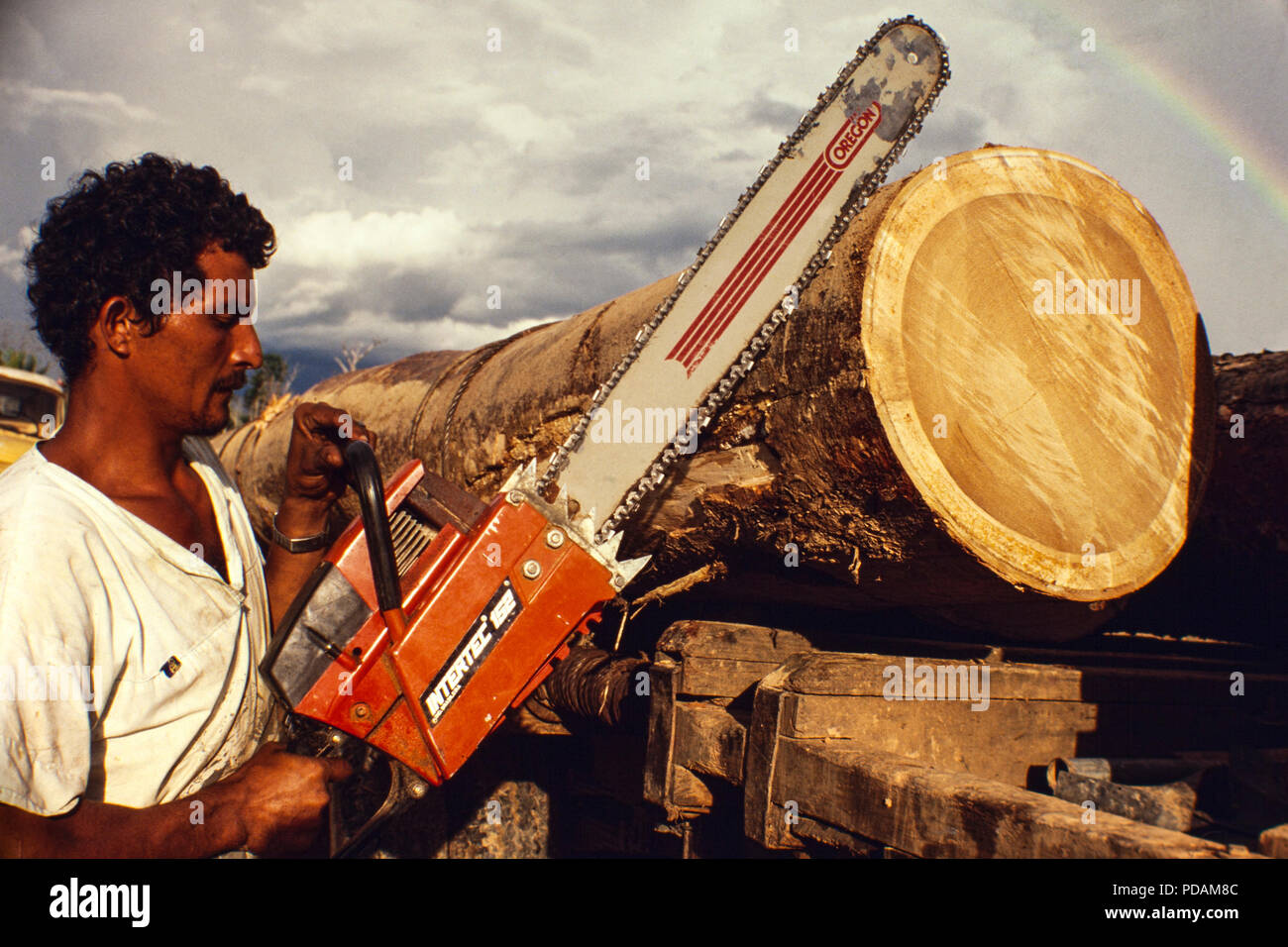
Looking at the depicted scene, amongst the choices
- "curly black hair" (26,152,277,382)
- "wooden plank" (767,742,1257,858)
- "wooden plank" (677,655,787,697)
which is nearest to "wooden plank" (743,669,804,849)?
"wooden plank" (767,742,1257,858)

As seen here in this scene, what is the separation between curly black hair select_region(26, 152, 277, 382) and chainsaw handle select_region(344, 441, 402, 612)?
17.7 inches

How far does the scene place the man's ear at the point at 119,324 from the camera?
61.1 inches

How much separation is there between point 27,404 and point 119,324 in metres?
4.01

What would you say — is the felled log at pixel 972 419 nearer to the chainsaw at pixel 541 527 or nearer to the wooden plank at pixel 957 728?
the chainsaw at pixel 541 527

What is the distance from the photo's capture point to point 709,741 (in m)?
1.81

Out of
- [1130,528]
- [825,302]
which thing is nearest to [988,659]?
[1130,528]

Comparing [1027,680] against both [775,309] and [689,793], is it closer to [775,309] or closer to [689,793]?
[689,793]

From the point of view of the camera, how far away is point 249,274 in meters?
1.76

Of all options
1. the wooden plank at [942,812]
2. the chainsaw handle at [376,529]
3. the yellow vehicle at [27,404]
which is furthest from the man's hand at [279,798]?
the yellow vehicle at [27,404]

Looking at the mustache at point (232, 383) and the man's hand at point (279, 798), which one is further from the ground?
the mustache at point (232, 383)

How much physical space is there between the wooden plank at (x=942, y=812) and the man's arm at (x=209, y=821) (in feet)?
2.94

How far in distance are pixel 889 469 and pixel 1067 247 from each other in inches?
28.4
